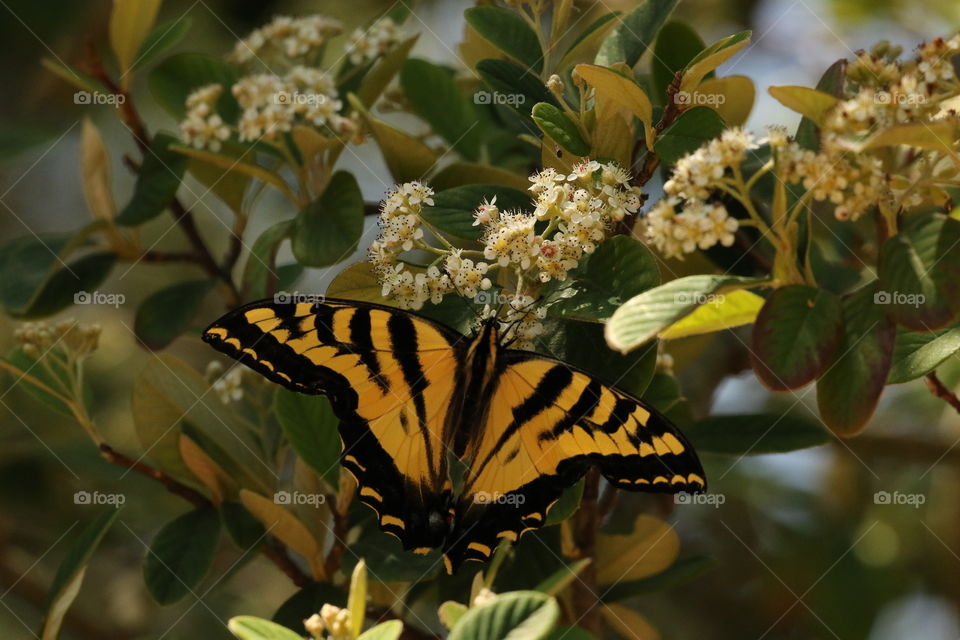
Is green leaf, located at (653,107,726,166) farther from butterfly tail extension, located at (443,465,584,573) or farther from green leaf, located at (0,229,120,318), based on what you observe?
green leaf, located at (0,229,120,318)

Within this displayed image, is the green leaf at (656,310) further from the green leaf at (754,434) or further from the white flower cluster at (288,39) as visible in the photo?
the white flower cluster at (288,39)

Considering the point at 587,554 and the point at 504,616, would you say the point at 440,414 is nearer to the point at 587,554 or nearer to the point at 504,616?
the point at 587,554

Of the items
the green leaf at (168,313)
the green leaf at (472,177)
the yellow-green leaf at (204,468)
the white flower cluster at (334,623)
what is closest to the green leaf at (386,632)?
the white flower cluster at (334,623)

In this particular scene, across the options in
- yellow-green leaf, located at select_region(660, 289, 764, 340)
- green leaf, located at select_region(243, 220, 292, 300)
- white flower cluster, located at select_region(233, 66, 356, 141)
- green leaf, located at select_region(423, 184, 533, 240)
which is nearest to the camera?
yellow-green leaf, located at select_region(660, 289, 764, 340)

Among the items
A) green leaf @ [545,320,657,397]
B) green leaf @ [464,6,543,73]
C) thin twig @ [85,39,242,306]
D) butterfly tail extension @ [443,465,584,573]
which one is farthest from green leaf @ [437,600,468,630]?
thin twig @ [85,39,242,306]

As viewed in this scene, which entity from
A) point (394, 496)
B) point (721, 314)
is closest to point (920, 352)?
point (721, 314)

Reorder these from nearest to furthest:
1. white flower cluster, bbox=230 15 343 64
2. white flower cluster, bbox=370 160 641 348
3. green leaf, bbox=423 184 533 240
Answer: white flower cluster, bbox=370 160 641 348 → green leaf, bbox=423 184 533 240 → white flower cluster, bbox=230 15 343 64

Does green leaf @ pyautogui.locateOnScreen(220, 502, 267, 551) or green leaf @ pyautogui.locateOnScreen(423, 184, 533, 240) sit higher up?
green leaf @ pyautogui.locateOnScreen(423, 184, 533, 240)

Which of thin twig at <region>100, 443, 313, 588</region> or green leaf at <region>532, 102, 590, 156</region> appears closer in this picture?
green leaf at <region>532, 102, 590, 156</region>
